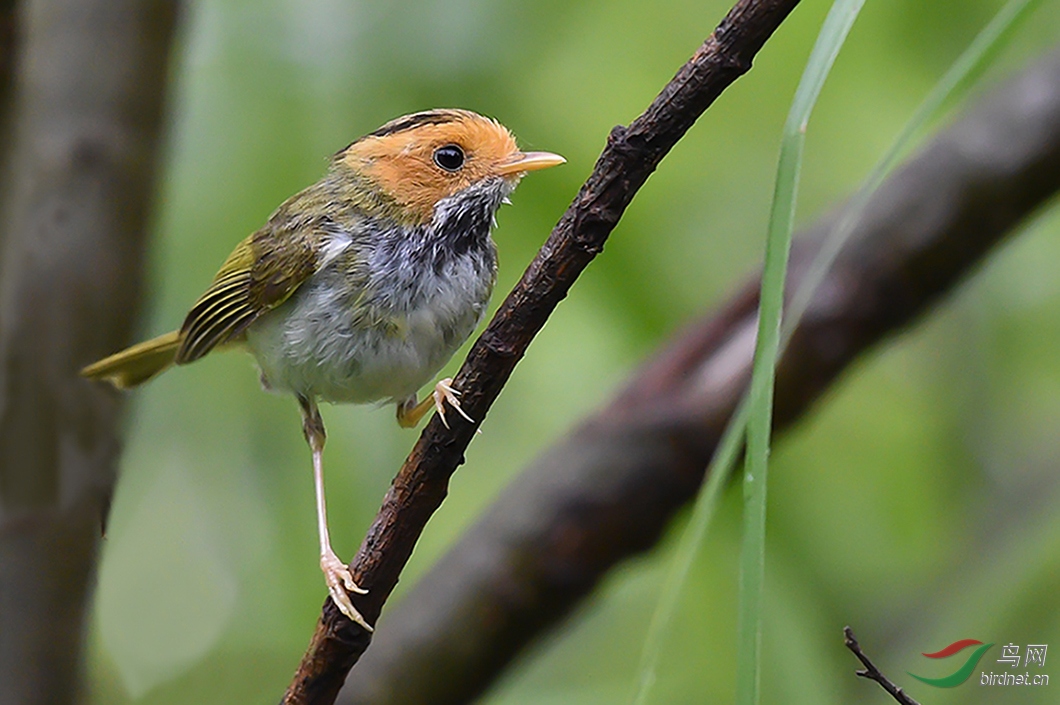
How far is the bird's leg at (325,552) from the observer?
6.81ft

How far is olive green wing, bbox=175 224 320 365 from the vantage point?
9.97 ft

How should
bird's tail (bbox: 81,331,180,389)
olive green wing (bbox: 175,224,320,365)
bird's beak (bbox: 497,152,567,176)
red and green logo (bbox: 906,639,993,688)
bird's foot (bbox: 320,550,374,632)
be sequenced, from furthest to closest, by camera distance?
bird's tail (bbox: 81,331,180,389)
olive green wing (bbox: 175,224,320,365)
bird's beak (bbox: 497,152,567,176)
red and green logo (bbox: 906,639,993,688)
bird's foot (bbox: 320,550,374,632)

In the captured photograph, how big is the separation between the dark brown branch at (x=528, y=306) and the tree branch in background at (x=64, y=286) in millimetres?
782

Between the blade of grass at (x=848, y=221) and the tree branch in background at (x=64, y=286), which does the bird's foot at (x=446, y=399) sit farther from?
the tree branch in background at (x=64, y=286)

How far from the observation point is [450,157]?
122 inches

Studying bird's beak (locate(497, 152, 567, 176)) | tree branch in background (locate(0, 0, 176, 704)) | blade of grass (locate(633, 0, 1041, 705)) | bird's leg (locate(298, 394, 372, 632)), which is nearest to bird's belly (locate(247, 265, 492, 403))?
bird's leg (locate(298, 394, 372, 632))

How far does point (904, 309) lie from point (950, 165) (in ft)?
1.62

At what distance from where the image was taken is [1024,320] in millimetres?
4055

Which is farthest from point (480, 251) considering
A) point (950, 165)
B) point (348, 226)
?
point (950, 165)

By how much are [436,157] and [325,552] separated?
1.10m

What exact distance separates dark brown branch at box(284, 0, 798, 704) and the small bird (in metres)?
0.59

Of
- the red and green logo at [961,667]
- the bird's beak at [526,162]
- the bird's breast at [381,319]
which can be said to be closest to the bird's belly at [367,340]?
the bird's breast at [381,319]

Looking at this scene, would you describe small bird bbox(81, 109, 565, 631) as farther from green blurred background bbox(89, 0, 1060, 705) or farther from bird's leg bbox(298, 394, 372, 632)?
green blurred background bbox(89, 0, 1060, 705)

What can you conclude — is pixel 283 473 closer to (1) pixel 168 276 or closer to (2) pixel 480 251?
(1) pixel 168 276
